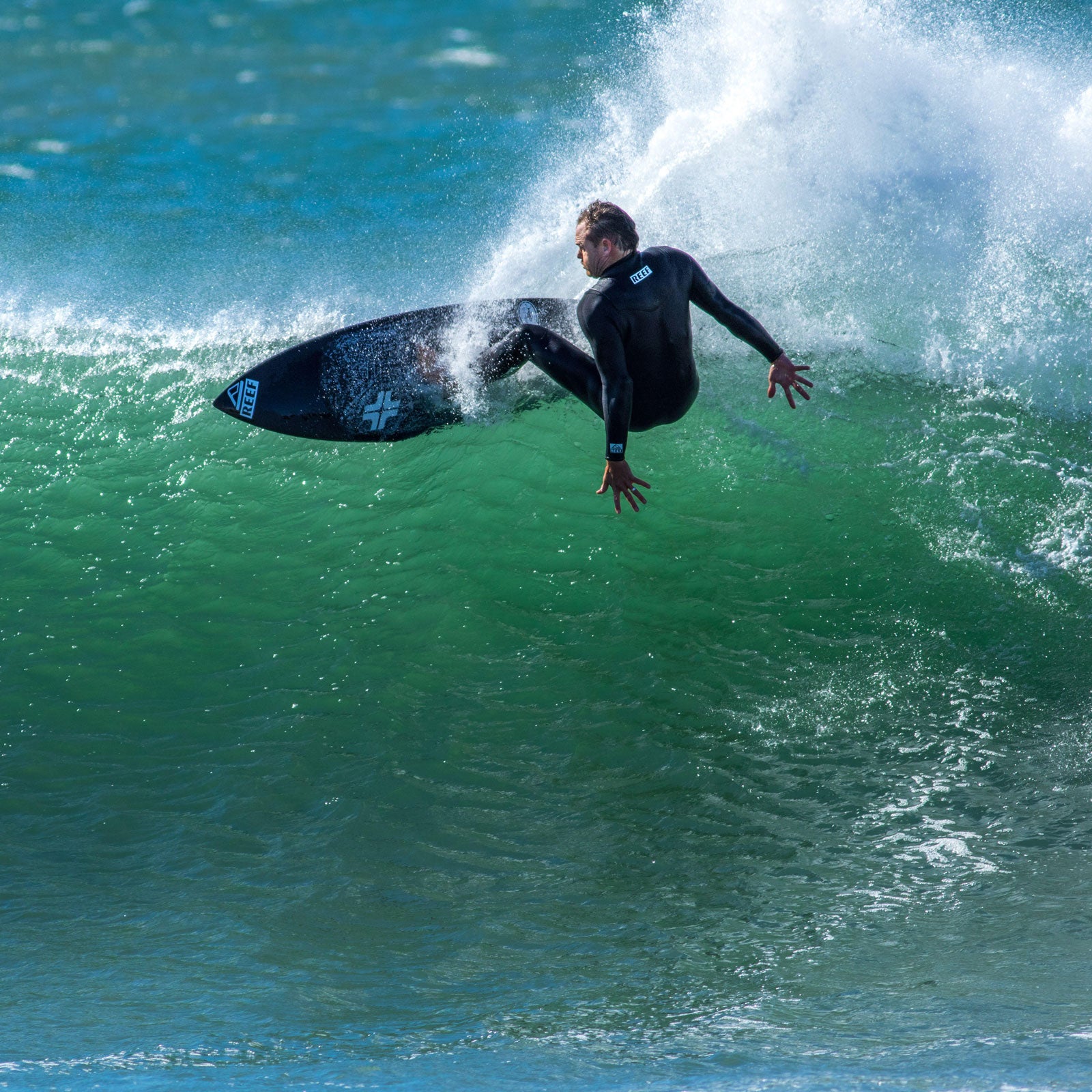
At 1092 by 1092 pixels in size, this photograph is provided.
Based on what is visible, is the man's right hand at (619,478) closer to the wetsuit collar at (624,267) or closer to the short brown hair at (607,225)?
the wetsuit collar at (624,267)

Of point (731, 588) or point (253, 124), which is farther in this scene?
point (253, 124)

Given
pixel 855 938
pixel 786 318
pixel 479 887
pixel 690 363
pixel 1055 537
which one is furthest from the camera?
pixel 786 318

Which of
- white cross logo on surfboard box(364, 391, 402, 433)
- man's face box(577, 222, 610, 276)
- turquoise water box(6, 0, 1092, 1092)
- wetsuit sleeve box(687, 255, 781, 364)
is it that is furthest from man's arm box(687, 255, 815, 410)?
white cross logo on surfboard box(364, 391, 402, 433)

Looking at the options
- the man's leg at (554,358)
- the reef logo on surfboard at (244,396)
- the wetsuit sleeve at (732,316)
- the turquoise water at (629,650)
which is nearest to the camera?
the turquoise water at (629,650)

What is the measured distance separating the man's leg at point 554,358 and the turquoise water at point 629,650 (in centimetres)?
41

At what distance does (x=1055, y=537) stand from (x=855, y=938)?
9.59 feet

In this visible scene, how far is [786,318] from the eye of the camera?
269 inches

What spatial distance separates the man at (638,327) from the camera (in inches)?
183

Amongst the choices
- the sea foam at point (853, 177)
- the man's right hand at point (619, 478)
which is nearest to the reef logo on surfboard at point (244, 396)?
the sea foam at point (853, 177)

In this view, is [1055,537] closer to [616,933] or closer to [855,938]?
[855,938]

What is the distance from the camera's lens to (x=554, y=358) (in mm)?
5480

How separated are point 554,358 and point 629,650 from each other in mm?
1587

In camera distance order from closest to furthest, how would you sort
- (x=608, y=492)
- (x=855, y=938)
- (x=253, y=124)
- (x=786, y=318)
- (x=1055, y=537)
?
(x=855, y=938) → (x=1055, y=537) → (x=608, y=492) → (x=786, y=318) → (x=253, y=124)

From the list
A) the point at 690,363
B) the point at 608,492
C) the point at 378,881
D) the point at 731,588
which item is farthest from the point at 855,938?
the point at 608,492
